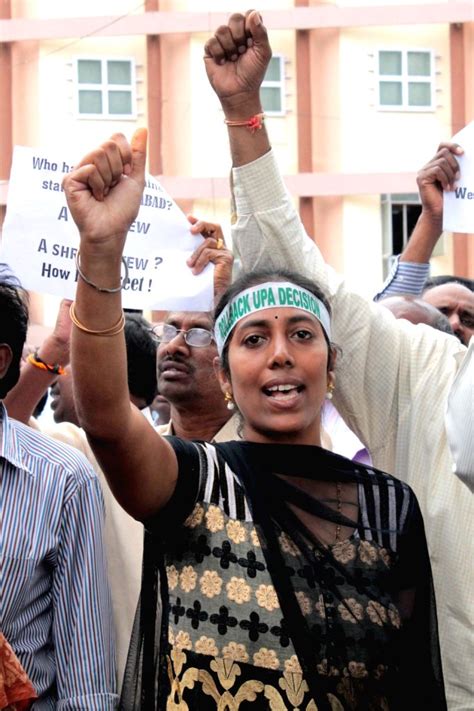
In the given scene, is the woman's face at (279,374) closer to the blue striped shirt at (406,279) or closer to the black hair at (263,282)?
the black hair at (263,282)

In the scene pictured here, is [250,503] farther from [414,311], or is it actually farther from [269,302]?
[414,311]

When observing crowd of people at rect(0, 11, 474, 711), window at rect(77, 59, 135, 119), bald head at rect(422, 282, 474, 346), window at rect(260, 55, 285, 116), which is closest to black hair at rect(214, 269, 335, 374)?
crowd of people at rect(0, 11, 474, 711)

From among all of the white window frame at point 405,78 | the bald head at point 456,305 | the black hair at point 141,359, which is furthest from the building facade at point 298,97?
the black hair at point 141,359

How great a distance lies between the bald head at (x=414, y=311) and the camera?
4.32 meters

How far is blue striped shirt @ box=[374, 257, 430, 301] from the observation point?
4.66 metres

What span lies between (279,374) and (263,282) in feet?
0.78

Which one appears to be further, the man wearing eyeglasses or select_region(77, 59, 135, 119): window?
select_region(77, 59, 135, 119): window

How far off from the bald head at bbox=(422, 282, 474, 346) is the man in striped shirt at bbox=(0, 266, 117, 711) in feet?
7.61

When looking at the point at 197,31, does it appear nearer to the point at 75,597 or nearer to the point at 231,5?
the point at 231,5

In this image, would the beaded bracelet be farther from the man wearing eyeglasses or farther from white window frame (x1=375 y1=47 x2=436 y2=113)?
white window frame (x1=375 y1=47 x2=436 y2=113)

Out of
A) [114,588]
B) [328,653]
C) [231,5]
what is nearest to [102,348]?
[328,653]

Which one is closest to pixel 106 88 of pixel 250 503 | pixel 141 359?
pixel 141 359

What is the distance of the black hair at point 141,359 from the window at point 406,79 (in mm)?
8452

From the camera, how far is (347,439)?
4.36 meters
